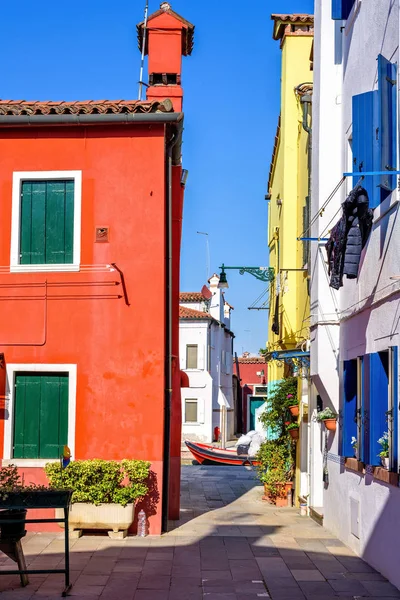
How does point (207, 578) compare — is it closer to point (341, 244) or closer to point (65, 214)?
point (341, 244)

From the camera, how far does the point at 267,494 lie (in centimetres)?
1812

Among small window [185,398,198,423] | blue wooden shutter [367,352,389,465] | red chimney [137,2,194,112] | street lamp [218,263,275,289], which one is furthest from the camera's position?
small window [185,398,198,423]

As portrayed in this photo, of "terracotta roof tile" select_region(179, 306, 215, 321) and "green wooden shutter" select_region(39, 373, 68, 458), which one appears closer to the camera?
"green wooden shutter" select_region(39, 373, 68, 458)

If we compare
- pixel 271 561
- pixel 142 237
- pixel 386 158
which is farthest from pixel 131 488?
pixel 386 158

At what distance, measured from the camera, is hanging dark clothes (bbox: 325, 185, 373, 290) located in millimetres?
10367

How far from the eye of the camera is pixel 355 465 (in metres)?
11.6

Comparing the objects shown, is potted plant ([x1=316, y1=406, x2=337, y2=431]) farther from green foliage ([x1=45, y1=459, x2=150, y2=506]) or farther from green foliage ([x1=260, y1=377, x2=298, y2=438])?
green foliage ([x1=260, y1=377, x2=298, y2=438])

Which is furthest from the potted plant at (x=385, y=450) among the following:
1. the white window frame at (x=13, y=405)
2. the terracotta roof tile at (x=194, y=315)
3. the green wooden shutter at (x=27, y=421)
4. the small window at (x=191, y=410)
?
the small window at (x=191, y=410)

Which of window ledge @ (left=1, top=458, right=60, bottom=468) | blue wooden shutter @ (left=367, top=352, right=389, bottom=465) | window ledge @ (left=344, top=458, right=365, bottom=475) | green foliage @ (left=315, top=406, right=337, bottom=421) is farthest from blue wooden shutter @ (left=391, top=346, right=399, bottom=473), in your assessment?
window ledge @ (left=1, top=458, right=60, bottom=468)

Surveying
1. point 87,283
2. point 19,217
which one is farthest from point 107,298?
point 19,217

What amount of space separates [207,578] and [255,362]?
47653 mm

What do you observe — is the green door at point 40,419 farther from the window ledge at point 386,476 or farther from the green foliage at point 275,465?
the green foliage at point 275,465

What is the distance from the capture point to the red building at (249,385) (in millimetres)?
56287

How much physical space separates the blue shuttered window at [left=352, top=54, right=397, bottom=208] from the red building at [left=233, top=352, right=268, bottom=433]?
151 ft
